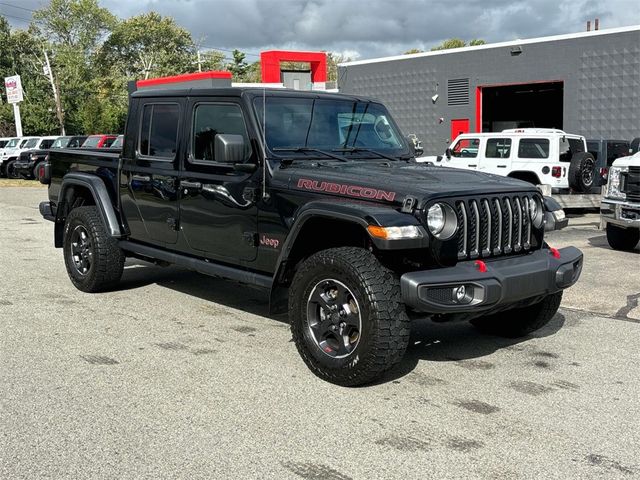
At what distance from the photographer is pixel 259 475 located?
3.36 meters

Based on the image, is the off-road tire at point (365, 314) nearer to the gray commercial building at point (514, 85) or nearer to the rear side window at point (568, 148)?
the rear side window at point (568, 148)

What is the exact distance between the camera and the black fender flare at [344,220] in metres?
4.23

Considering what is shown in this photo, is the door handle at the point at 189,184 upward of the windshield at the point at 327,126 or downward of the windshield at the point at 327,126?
downward

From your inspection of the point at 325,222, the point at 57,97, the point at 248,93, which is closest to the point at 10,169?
the point at 57,97

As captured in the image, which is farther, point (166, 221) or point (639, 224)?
point (639, 224)

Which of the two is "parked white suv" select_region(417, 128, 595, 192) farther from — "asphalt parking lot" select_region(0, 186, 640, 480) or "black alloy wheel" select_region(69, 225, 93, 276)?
"black alloy wheel" select_region(69, 225, 93, 276)

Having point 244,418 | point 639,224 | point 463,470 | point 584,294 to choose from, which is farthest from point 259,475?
point 639,224

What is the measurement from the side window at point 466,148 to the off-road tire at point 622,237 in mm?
6757

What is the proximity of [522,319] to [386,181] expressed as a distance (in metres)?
1.73

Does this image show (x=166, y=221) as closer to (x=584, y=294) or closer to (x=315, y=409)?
(x=315, y=409)

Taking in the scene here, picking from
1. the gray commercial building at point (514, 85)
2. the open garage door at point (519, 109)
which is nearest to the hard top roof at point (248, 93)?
the gray commercial building at point (514, 85)

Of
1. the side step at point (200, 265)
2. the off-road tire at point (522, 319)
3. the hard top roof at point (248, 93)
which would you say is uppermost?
the hard top roof at point (248, 93)

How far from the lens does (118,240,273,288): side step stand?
537 centimetres

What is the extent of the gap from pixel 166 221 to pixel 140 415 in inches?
95.9
